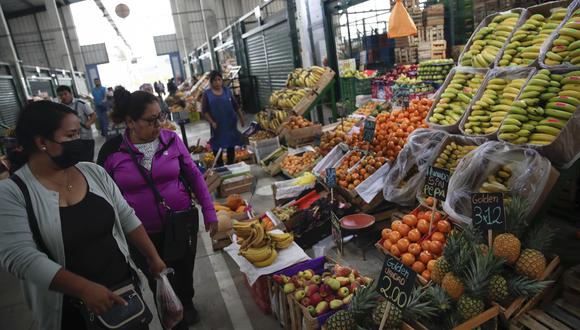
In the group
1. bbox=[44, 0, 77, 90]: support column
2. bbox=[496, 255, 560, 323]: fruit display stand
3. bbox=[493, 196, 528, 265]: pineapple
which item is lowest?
bbox=[496, 255, 560, 323]: fruit display stand

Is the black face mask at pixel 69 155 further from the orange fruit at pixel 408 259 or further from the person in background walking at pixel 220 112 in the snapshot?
the person in background walking at pixel 220 112

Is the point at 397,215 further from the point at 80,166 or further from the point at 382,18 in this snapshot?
the point at 382,18

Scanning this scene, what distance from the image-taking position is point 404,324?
73.4 inches

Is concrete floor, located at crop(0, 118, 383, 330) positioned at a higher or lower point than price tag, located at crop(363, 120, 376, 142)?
lower

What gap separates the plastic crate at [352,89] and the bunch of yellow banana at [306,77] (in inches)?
27.1

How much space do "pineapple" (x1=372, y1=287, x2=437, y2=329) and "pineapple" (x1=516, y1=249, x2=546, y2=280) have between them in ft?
1.82

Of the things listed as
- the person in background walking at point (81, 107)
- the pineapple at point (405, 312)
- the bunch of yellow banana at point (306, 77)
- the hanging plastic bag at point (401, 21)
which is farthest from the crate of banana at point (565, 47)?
the person in background walking at point (81, 107)

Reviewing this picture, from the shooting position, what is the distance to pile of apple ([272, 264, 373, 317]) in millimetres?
2256

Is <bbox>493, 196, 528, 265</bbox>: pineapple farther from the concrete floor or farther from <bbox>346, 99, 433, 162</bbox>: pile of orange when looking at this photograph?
<bbox>346, 99, 433, 162</bbox>: pile of orange

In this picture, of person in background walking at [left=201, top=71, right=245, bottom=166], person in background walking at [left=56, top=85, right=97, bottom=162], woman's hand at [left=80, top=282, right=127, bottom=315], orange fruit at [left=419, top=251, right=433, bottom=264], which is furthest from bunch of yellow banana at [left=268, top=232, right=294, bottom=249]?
person in background walking at [left=56, top=85, right=97, bottom=162]

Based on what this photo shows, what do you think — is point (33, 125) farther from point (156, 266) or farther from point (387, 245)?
point (387, 245)

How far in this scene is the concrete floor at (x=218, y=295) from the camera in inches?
116

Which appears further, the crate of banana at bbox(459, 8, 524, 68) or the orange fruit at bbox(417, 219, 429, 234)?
the crate of banana at bbox(459, 8, 524, 68)

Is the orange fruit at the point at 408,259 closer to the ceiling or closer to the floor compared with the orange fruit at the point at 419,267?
closer to the ceiling
